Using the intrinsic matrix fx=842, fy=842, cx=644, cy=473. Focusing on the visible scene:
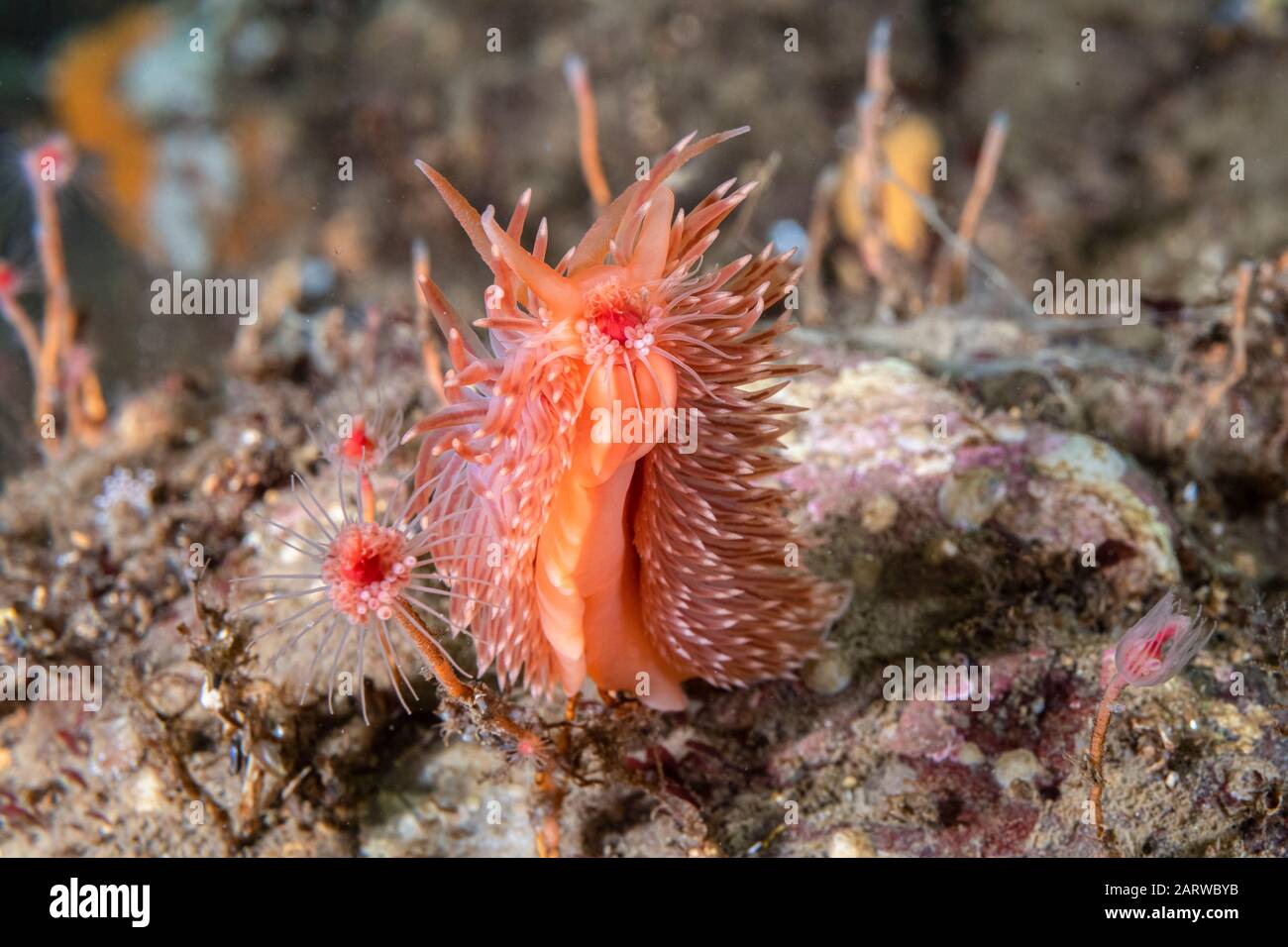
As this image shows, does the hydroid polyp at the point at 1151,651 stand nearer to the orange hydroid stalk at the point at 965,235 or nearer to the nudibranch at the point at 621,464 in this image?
the nudibranch at the point at 621,464

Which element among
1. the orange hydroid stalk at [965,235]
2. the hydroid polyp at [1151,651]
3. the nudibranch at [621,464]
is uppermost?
the orange hydroid stalk at [965,235]

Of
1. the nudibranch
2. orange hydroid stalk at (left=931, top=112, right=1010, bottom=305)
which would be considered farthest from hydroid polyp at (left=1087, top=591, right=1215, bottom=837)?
orange hydroid stalk at (left=931, top=112, right=1010, bottom=305)

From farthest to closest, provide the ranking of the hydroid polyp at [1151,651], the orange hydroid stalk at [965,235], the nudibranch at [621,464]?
the orange hydroid stalk at [965,235] < the hydroid polyp at [1151,651] < the nudibranch at [621,464]

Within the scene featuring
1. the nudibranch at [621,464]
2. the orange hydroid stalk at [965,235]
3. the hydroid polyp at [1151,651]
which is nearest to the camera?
the nudibranch at [621,464]

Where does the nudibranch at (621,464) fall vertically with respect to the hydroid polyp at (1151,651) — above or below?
above

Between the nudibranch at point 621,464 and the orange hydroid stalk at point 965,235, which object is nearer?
the nudibranch at point 621,464

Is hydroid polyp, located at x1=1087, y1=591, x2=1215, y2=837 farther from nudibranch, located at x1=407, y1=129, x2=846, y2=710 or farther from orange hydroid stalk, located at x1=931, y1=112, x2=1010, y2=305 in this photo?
orange hydroid stalk, located at x1=931, y1=112, x2=1010, y2=305

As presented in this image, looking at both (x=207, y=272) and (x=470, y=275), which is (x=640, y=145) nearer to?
(x=470, y=275)

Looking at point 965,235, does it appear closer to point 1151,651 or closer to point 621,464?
point 1151,651

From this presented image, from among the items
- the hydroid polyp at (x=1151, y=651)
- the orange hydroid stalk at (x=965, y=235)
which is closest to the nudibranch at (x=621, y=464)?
the hydroid polyp at (x=1151, y=651)

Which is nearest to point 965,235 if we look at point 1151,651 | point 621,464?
point 1151,651
